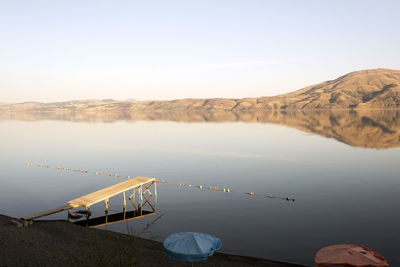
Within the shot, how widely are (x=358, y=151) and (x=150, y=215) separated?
187 feet

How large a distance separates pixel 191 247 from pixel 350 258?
8.70 m

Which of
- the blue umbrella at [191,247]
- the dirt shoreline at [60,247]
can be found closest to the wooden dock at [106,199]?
the dirt shoreline at [60,247]

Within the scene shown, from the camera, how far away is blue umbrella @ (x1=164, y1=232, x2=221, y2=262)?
18.5 metres

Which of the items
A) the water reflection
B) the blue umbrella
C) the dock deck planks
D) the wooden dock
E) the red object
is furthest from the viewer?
the water reflection

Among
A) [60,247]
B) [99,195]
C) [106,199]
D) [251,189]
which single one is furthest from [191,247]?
[251,189]

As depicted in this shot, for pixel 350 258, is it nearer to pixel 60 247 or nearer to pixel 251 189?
pixel 60 247

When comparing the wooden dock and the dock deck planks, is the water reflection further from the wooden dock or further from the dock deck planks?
the dock deck planks

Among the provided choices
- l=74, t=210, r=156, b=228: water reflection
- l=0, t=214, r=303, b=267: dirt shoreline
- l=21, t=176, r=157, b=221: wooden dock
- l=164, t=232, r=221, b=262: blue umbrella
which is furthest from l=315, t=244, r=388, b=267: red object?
l=21, t=176, r=157, b=221: wooden dock

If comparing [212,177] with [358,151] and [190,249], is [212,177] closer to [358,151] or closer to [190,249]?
[190,249]

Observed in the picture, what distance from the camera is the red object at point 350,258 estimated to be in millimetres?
17719

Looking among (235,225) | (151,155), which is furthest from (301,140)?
(235,225)

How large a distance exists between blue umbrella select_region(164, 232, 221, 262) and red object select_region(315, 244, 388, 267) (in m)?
6.07

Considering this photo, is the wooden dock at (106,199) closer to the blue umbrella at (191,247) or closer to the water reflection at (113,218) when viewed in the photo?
the water reflection at (113,218)

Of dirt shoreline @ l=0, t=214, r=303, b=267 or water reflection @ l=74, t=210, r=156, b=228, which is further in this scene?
water reflection @ l=74, t=210, r=156, b=228
